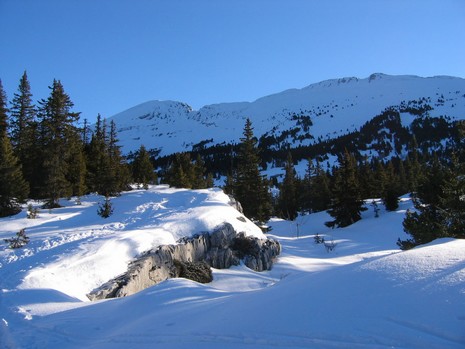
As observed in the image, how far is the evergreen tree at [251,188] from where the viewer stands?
30312mm

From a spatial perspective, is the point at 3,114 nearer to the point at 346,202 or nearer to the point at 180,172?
the point at 180,172

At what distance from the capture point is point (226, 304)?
6383mm

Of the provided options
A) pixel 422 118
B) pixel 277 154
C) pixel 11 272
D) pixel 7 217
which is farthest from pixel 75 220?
pixel 422 118

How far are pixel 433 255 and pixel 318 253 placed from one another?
17.4 m

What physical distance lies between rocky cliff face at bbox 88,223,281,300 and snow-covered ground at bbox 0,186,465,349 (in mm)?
568

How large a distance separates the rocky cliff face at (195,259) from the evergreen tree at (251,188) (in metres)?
11.3

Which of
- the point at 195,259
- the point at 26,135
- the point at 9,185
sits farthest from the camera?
the point at 26,135

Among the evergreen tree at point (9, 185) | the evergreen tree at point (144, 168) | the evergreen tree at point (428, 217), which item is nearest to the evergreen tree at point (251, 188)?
the evergreen tree at point (144, 168)

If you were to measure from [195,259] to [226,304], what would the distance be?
884 centimetres

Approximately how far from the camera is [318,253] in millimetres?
22891

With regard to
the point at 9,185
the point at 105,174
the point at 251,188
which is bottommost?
the point at 251,188

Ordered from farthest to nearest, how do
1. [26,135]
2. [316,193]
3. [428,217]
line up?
[316,193] < [26,135] < [428,217]

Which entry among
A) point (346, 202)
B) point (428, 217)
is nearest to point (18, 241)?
point (428, 217)

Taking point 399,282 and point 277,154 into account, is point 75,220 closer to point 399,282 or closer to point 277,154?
point 399,282
